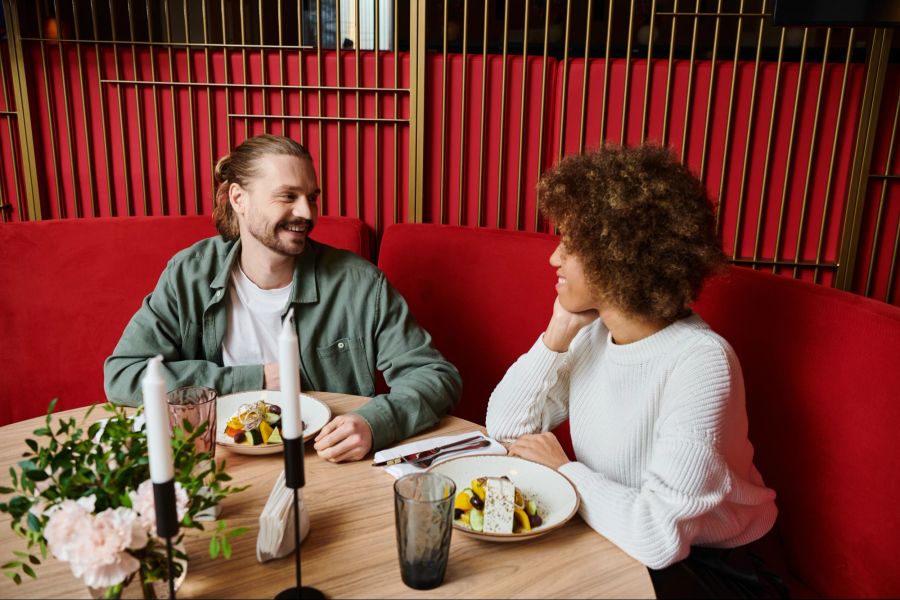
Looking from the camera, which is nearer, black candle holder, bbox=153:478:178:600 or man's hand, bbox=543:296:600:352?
black candle holder, bbox=153:478:178:600

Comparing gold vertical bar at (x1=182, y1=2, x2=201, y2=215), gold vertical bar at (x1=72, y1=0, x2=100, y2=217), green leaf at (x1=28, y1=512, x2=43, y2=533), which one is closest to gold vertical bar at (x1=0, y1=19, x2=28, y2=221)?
gold vertical bar at (x1=72, y1=0, x2=100, y2=217)

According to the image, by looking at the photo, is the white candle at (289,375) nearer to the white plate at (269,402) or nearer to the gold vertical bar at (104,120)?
the white plate at (269,402)

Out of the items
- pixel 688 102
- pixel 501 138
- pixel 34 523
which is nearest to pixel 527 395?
pixel 34 523

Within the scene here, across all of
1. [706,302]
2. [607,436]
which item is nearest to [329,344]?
[607,436]

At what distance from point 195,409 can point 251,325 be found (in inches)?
30.0

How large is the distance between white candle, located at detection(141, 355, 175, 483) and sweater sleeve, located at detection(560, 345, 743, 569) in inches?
25.5

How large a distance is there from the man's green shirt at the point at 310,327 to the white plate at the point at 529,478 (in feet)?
1.35

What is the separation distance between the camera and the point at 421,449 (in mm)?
1262

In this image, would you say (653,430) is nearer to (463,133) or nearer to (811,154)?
(463,133)

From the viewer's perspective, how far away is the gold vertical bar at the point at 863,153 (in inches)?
95.0

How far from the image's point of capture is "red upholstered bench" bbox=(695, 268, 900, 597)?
1.23m

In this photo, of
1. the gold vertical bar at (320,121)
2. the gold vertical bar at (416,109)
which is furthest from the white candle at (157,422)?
the gold vertical bar at (320,121)

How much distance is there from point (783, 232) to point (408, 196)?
61.1 inches

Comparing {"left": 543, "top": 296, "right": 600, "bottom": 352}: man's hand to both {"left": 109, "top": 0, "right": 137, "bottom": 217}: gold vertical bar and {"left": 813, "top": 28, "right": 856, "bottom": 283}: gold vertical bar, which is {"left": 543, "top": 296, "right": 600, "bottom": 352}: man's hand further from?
{"left": 109, "top": 0, "right": 137, "bottom": 217}: gold vertical bar
